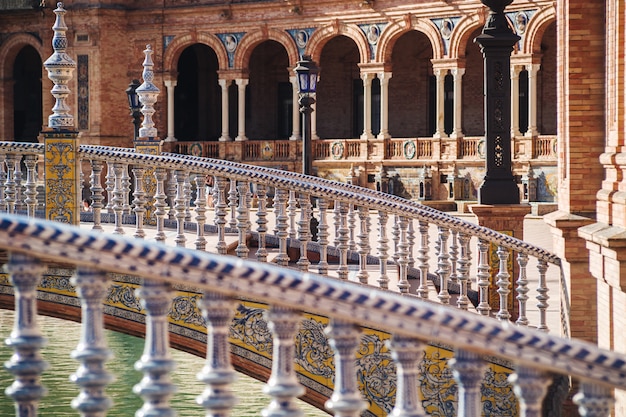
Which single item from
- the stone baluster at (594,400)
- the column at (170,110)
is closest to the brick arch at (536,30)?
the column at (170,110)

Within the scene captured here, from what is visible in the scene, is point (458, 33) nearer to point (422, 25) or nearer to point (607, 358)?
point (422, 25)

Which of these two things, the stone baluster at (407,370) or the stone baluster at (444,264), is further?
the stone baluster at (444,264)

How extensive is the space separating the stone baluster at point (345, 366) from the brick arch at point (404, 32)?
26756 mm

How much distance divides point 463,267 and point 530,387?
562 centimetres

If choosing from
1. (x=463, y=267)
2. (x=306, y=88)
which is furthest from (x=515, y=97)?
(x=463, y=267)

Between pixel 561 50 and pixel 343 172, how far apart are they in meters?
22.1

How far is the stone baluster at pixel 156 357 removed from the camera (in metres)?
3.20

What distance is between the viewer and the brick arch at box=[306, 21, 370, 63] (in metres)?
30.7

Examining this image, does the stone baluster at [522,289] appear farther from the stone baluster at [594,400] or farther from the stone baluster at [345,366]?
the stone baluster at [345,366]

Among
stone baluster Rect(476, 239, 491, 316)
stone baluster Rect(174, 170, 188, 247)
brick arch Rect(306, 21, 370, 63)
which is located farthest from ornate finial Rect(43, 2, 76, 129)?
brick arch Rect(306, 21, 370, 63)

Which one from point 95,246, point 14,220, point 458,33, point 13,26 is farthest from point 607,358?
point 13,26

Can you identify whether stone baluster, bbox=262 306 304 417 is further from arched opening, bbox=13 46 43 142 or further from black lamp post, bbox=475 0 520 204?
arched opening, bbox=13 46 43 142

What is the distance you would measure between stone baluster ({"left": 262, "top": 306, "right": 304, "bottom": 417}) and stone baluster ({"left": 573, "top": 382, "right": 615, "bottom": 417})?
0.79 m

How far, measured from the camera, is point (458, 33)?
95.0 ft
